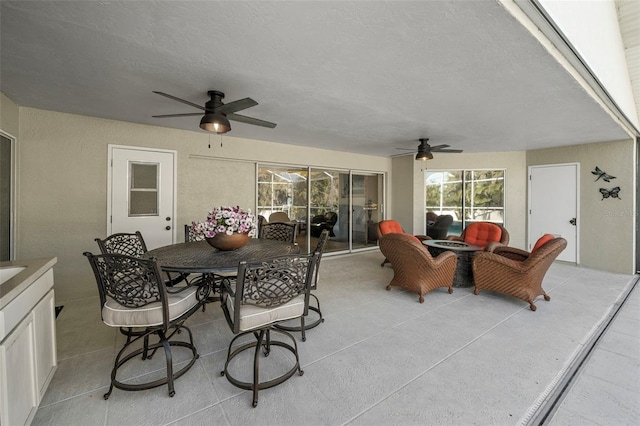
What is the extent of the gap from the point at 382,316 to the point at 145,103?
12.2 feet

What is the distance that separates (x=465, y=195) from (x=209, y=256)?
20.8ft

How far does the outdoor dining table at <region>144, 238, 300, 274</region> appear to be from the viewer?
2.03 metres

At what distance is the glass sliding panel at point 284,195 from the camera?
5309 mm

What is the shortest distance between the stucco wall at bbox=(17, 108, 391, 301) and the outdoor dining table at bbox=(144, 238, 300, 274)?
69.9 inches

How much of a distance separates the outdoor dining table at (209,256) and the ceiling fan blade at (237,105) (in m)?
1.36

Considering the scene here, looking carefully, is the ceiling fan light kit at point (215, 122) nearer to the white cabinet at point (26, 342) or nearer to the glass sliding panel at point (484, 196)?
the white cabinet at point (26, 342)

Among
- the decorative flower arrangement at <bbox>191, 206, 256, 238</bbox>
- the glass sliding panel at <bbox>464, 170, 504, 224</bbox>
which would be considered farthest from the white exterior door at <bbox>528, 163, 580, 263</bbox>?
the decorative flower arrangement at <bbox>191, 206, 256, 238</bbox>

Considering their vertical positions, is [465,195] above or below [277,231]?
above

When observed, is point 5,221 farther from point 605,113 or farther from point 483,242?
point 605,113

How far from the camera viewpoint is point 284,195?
562cm

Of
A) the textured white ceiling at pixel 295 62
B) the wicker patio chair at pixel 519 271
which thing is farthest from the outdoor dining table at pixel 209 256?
the wicker patio chair at pixel 519 271

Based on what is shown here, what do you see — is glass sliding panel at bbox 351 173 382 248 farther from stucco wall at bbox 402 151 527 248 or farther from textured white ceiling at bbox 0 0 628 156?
textured white ceiling at bbox 0 0 628 156

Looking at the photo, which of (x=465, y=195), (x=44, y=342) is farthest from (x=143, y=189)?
(x=465, y=195)

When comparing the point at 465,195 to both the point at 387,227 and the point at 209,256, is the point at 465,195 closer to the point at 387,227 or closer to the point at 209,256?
the point at 387,227
